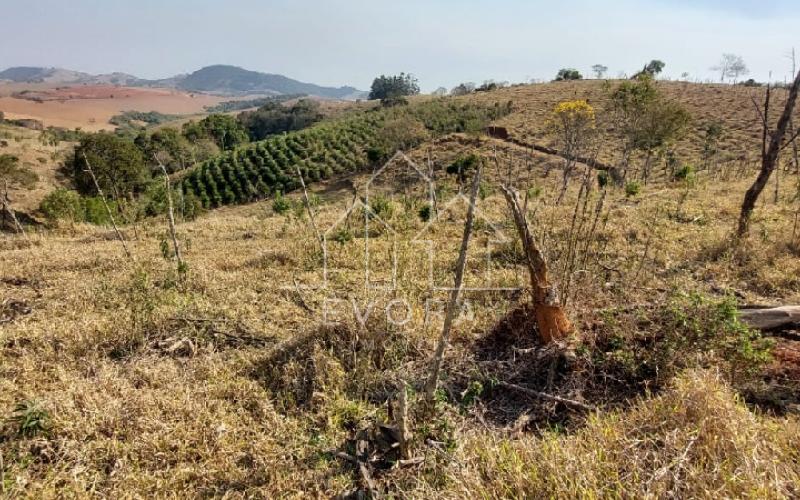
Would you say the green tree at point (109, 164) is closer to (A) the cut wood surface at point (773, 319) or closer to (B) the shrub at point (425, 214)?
(B) the shrub at point (425, 214)

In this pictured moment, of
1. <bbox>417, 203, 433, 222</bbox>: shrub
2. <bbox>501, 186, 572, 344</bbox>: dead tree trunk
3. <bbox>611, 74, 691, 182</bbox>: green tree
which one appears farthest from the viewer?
<bbox>611, 74, 691, 182</bbox>: green tree

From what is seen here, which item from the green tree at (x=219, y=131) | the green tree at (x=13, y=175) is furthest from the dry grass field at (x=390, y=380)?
the green tree at (x=219, y=131)

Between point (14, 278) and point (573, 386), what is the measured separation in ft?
21.3

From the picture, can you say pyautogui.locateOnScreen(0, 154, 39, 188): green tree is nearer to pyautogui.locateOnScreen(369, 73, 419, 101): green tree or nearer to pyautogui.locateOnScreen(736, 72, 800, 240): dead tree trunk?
pyautogui.locateOnScreen(736, 72, 800, 240): dead tree trunk

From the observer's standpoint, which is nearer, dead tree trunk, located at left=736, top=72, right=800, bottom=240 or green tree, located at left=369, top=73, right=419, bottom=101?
dead tree trunk, located at left=736, top=72, right=800, bottom=240

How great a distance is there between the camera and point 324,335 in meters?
3.48

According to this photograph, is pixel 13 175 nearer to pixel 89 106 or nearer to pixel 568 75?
pixel 568 75

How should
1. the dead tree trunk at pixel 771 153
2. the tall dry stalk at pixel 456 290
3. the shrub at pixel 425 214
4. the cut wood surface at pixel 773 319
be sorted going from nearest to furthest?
the tall dry stalk at pixel 456 290 → the cut wood surface at pixel 773 319 → the dead tree trunk at pixel 771 153 → the shrub at pixel 425 214

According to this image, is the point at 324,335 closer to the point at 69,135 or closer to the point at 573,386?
the point at 573,386

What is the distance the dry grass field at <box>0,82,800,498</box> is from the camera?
2.07 m

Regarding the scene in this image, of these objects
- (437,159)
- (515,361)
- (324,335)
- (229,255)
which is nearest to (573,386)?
(515,361)

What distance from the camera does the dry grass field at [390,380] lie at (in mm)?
2066

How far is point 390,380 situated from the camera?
3102 mm

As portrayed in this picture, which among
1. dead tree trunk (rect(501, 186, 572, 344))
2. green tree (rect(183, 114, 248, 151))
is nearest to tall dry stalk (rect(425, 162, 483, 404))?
dead tree trunk (rect(501, 186, 572, 344))
